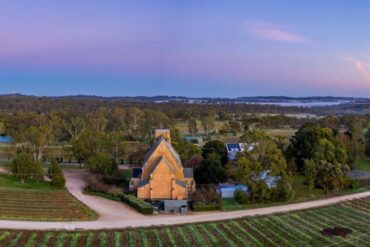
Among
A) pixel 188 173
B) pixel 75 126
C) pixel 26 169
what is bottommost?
pixel 26 169

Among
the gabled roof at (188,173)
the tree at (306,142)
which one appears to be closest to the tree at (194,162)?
the gabled roof at (188,173)

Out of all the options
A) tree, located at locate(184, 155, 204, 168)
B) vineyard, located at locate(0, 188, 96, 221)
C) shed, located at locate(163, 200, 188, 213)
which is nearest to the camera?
A: vineyard, located at locate(0, 188, 96, 221)

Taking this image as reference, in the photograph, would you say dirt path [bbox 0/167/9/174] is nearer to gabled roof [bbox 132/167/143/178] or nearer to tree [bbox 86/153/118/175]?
tree [bbox 86/153/118/175]

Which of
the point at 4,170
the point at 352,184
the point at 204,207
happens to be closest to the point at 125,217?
the point at 204,207

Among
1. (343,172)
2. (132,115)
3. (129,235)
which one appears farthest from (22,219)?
(132,115)

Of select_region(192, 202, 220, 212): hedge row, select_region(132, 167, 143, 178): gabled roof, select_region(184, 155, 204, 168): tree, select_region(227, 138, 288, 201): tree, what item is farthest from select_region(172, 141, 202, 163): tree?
select_region(192, 202, 220, 212): hedge row

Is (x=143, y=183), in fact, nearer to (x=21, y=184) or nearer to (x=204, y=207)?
(x=204, y=207)
